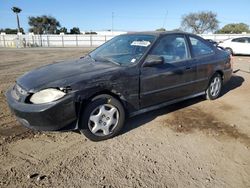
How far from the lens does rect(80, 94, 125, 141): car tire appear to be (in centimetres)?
355

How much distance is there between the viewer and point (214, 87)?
5.85 meters

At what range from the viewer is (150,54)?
4.21 meters

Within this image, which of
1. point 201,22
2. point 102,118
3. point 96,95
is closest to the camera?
point 96,95

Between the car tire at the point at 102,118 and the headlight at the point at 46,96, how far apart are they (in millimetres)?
430

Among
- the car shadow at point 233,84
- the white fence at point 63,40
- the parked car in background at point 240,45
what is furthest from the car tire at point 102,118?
the white fence at point 63,40

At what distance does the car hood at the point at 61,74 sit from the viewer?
3441 millimetres

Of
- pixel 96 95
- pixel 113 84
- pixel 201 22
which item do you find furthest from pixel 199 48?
pixel 201 22

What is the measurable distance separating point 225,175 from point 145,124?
5.64ft

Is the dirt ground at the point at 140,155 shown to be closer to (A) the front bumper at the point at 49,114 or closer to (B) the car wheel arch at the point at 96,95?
(A) the front bumper at the point at 49,114

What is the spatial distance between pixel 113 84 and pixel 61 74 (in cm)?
77

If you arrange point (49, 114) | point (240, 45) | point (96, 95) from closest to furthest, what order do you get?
point (49, 114)
point (96, 95)
point (240, 45)

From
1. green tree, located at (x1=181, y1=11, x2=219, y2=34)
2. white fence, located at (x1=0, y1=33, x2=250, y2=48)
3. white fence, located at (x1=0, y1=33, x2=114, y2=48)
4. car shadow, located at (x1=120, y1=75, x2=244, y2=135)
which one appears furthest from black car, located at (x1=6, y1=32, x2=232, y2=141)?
green tree, located at (x1=181, y1=11, x2=219, y2=34)

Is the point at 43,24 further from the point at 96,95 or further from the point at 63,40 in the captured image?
the point at 96,95

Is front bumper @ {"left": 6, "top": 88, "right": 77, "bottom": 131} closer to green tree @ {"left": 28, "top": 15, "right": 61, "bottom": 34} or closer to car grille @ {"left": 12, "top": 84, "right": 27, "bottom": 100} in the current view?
car grille @ {"left": 12, "top": 84, "right": 27, "bottom": 100}
